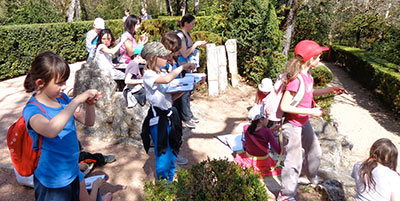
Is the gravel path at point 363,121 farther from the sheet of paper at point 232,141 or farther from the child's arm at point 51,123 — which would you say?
the child's arm at point 51,123

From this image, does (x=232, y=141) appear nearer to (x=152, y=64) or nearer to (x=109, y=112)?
(x=109, y=112)

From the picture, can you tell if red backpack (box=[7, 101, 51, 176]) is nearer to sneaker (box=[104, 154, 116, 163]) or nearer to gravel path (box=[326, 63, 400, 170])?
sneaker (box=[104, 154, 116, 163])

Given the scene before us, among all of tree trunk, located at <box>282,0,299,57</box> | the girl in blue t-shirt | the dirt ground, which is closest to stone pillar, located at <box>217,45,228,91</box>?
the dirt ground

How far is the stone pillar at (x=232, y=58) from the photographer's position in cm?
756

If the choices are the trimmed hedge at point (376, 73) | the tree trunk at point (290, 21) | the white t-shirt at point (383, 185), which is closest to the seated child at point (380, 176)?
the white t-shirt at point (383, 185)

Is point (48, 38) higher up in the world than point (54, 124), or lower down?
higher up

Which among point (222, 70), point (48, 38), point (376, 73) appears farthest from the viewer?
point (48, 38)

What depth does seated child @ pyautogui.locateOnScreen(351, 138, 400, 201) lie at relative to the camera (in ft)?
8.05

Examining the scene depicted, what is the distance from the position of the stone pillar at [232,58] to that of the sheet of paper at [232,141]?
3022 mm

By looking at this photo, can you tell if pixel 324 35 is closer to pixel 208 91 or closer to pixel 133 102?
pixel 208 91

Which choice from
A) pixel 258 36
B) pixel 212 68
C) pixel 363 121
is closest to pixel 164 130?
pixel 212 68

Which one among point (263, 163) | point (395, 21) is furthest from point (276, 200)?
point (395, 21)

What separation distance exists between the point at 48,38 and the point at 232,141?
9384 mm

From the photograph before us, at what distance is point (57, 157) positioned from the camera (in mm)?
2049
